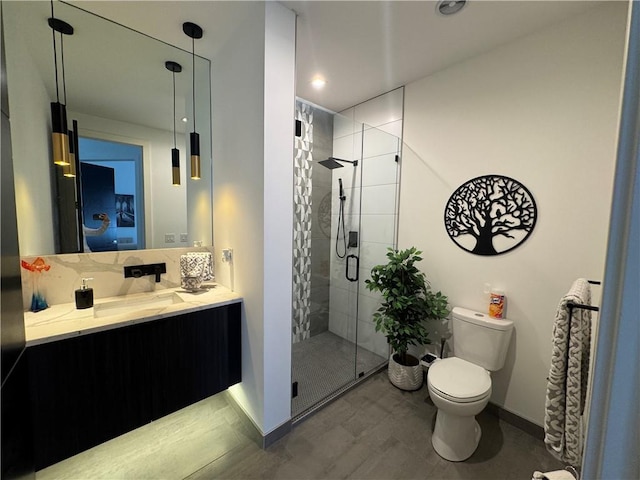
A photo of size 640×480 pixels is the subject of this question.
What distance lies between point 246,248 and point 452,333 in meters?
1.80

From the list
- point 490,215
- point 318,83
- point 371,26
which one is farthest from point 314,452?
point 318,83

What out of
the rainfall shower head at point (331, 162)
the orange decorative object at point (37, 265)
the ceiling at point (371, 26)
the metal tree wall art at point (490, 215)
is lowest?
the orange decorative object at point (37, 265)

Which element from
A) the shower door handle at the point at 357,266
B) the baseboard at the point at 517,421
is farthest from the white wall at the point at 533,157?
the shower door handle at the point at 357,266

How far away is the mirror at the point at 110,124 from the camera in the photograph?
143 cm

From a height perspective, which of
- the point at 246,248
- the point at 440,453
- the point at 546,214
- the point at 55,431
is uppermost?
the point at 546,214

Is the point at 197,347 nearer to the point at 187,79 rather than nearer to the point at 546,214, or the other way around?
the point at 187,79

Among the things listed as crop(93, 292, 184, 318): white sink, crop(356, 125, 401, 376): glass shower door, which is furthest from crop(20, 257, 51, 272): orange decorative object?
crop(356, 125, 401, 376): glass shower door

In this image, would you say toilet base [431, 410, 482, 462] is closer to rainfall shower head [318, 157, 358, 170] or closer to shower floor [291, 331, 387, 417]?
shower floor [291, 331, 387, 417]

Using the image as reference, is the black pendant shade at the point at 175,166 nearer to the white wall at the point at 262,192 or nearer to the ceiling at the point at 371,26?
the white wall at the point at 262,192

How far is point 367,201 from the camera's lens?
2598 mm

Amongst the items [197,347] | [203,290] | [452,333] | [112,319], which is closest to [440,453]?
[452,333]

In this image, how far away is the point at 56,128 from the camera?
3.77 ft

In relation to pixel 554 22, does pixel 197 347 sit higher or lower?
lower

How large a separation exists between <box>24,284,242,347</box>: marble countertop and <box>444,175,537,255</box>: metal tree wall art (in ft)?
5.80
